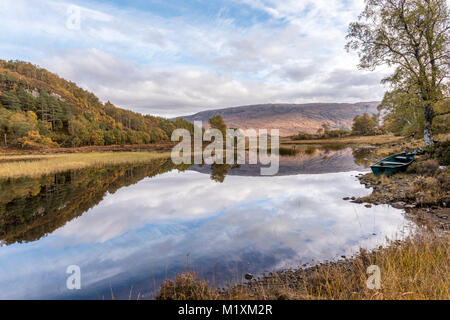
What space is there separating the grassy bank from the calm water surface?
2.03ft

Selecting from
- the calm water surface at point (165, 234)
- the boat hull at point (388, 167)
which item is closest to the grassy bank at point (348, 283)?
the calm water surface at point (165, 234)

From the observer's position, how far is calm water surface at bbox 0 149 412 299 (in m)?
5.88

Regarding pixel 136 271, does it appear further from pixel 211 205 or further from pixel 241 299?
pixel 211 205

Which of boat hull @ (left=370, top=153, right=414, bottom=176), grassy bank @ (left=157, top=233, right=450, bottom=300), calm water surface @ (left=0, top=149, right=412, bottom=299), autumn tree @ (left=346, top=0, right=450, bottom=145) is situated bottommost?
calm water surface @ (left=0, top=149, right=412, bottom=299)

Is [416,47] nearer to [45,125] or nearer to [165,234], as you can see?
[165,234]

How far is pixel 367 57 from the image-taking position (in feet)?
64.1

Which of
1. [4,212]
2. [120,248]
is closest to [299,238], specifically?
[120,248]

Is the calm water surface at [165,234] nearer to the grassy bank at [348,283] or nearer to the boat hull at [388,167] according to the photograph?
the grassy bank at [348,283]

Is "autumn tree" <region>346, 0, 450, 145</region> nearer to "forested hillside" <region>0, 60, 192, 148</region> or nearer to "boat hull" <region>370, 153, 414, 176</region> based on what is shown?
"boat hull" <region>370, 153, 414, 176</region>

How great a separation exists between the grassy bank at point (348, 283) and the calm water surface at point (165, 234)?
0.62 metres

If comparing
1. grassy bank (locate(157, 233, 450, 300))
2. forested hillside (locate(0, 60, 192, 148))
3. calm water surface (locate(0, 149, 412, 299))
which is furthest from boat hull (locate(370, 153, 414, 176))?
forested hillside (locate(0, 60, 192, 148))

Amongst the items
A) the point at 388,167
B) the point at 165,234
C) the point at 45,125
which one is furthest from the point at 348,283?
the point at 45,125

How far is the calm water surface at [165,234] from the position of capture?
588 centimetres
